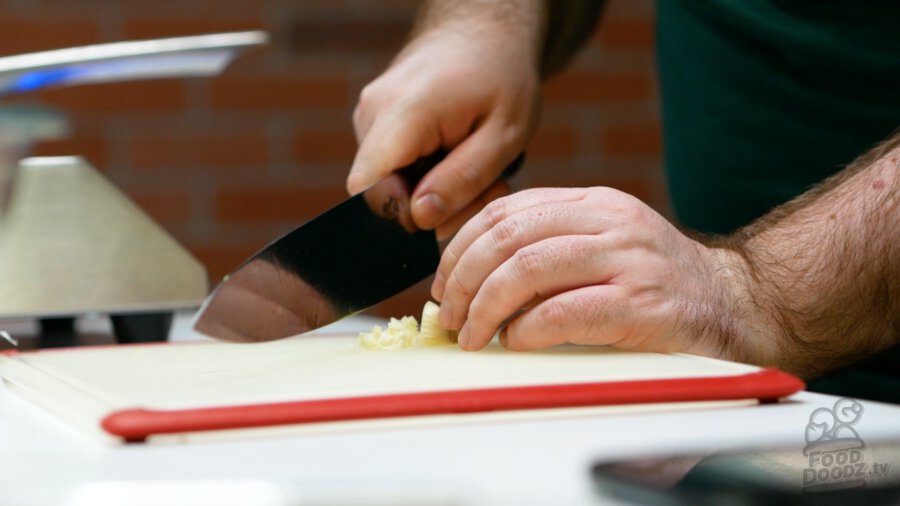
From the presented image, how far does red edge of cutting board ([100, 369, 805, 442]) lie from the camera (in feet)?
1.54

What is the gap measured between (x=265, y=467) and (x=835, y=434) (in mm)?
218

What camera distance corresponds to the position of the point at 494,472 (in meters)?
0.42

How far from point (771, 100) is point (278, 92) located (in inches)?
40.4

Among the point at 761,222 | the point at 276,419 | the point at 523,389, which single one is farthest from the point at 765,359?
the point at 276,419

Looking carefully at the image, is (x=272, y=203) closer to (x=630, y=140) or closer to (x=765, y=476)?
(x=630, y=140)

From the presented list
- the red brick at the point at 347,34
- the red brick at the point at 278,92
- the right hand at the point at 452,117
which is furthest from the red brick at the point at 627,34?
the right hand at the point at 452,117

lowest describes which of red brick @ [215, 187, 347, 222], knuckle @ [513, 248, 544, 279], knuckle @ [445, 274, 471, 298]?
red brick @ [215, 187, 347, 222]

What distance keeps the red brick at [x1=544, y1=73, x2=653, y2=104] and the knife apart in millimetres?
1234

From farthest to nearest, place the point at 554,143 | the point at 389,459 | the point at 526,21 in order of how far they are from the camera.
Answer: the point at 554,143 → the point at 526,21 → the point at 389,459

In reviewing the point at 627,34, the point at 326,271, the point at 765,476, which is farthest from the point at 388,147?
the point at 627,34

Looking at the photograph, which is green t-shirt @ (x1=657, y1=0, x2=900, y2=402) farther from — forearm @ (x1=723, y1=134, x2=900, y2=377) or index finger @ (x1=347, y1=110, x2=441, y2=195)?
index finger @ (x1=347, y1=110, x2=441, y2=195)

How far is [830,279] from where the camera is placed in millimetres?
696

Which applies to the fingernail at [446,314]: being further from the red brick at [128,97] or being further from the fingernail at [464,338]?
the red brick at [128,97]

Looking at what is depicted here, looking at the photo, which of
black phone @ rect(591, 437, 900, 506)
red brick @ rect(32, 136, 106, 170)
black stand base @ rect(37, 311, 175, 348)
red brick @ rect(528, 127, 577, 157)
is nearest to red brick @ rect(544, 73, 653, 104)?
red brick @ rect(528, 127, 577, 157)
